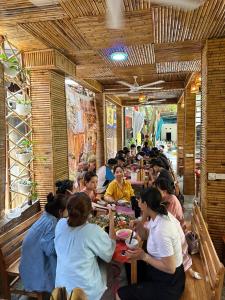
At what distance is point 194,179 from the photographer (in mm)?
7094

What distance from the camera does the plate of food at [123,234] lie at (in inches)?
95.9

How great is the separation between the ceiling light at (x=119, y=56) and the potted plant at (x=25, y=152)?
2034 millimetres

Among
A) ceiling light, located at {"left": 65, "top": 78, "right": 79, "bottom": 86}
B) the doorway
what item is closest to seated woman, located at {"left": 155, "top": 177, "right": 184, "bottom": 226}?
ceiling light, located at {"left": 65, "top": 78, "right": 79, "bottom": 86}

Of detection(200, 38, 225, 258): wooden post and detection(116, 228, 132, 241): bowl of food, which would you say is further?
detection(200, 38, 225, 258): wooden post

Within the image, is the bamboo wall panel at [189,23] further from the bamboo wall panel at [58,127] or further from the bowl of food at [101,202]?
the bowl of food at [101,202]

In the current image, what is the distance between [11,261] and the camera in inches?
109

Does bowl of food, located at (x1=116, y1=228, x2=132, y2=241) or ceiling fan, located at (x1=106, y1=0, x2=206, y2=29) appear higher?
ceiling fan, located at (x1=106, y1=0, x2=206, y2=29)

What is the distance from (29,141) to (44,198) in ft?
3.16

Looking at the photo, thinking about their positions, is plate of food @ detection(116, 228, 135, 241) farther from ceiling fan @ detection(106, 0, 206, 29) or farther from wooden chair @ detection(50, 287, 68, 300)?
ceiling fan @ detection(106, 0, 206, 29)

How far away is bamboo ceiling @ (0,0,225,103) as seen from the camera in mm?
2545

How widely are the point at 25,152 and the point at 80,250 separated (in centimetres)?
221

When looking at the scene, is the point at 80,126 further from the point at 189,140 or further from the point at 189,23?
the point at 189,23

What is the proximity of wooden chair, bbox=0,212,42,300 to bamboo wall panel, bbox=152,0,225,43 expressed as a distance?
3057mm

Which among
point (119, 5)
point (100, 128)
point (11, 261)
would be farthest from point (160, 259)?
point (100, 128)
